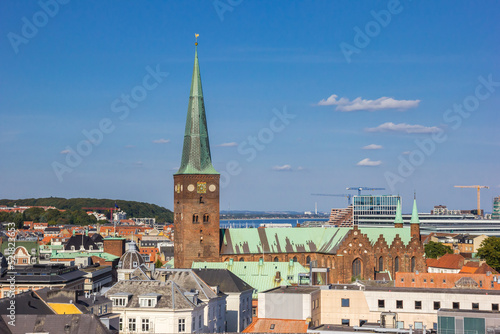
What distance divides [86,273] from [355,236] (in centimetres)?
4243

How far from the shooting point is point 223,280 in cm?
9350

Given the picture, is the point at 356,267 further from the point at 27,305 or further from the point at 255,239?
the point at 27,305

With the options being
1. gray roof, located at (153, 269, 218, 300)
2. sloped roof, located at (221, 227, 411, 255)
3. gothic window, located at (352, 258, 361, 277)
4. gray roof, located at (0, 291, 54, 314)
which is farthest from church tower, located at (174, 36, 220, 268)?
gray roof, located at (0, 291, 54, 314)

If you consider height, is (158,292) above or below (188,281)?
below

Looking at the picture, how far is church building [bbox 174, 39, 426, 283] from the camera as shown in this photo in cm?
11562

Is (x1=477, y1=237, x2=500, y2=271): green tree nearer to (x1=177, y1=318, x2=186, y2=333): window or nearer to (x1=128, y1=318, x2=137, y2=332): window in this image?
(x1=177, y1=318, x2=186, y2=333): window

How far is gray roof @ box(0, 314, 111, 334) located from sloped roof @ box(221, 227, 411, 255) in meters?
66.6

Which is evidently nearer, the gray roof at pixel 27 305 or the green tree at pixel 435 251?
the gray roof at pixel 27 305

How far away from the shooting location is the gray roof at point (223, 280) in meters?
92.0

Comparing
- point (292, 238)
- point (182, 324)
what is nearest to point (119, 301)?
point (182, 324)

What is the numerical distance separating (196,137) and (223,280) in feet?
94.1

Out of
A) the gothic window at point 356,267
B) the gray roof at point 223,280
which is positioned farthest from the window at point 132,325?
the gothic window at point 356,267

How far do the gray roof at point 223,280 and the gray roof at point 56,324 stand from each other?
3674 cm

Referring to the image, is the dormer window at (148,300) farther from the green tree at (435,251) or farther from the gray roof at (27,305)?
the green tree at (435,251)
